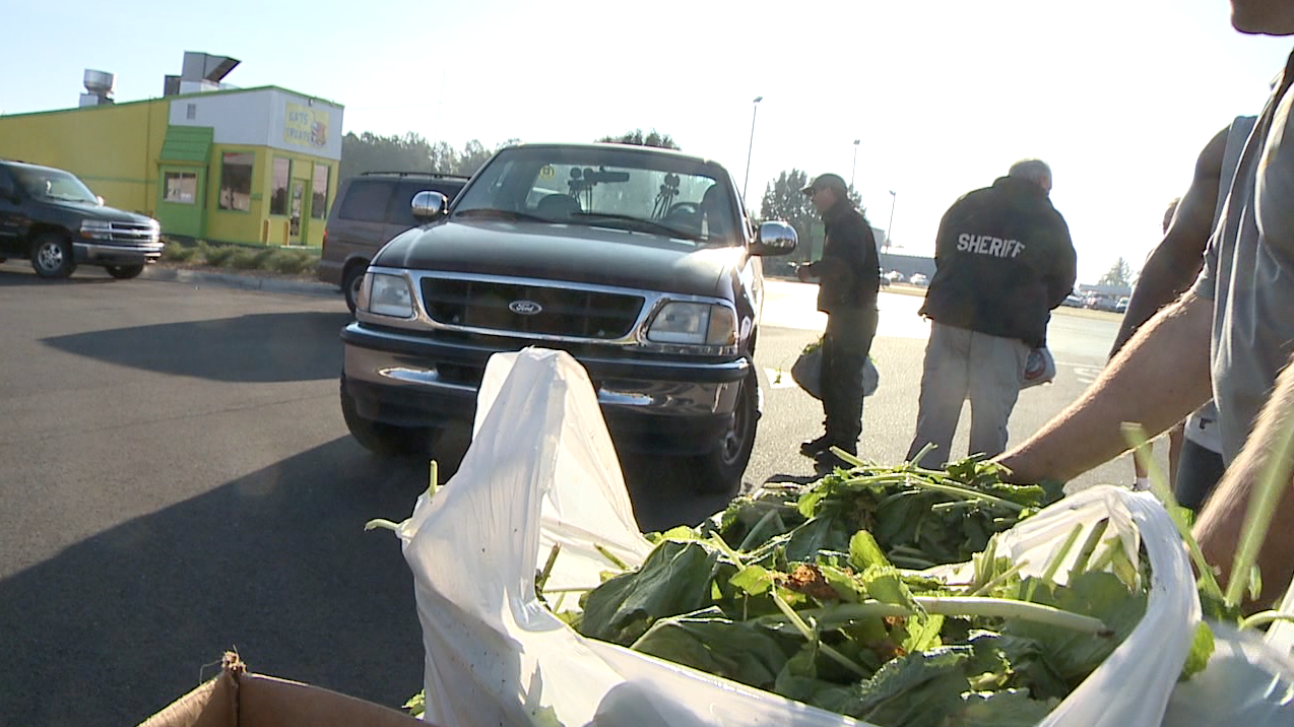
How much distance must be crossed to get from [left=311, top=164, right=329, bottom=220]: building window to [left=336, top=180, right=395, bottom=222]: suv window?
19.4 meters

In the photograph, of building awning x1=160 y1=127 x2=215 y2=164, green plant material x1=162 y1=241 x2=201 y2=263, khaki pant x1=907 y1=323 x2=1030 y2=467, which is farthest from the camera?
building awning x1=160 y1=127 x2=215 y2=164

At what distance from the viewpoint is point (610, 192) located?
19.6 ft

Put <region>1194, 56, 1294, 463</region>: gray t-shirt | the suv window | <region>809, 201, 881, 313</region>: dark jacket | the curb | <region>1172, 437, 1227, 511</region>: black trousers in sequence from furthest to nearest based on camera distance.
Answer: the curb < the suv window < <region>809, 201, 881, 313</region>: dark jacket < <region>1172, 437, 1227, 511</region>: black trousers < <region>1194, 56, 1294, 463</region>: gray t-shirt

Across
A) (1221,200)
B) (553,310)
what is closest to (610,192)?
(553,310)

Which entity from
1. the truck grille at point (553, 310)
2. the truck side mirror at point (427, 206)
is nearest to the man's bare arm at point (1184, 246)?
the truck grille at point (553, 310)

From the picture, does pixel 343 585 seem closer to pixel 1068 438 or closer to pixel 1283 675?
pixel 1068 438

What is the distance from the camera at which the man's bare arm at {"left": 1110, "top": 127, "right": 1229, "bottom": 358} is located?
2967 mm

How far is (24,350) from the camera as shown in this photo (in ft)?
28.4

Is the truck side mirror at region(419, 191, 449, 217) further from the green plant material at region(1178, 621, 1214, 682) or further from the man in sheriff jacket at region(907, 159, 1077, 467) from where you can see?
the green plant material at region(1178, 621, 1214, 682)

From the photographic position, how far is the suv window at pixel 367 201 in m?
13.4

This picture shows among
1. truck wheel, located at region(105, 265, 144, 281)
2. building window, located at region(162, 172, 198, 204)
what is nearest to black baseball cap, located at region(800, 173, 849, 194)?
truck wheel, located at region(105, 265, 144, 281)

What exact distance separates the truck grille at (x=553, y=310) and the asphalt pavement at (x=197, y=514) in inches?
36.7

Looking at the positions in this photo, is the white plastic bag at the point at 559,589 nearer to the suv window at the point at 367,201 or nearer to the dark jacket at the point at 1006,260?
the dark jacket at the point at 1006,260

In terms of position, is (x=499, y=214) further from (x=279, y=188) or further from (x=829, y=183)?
(x=279, y=188)
